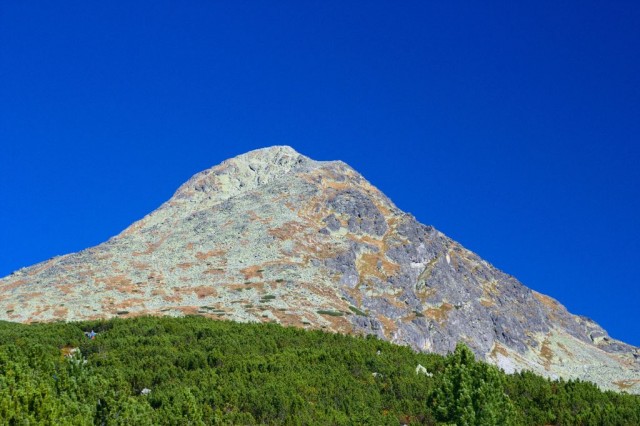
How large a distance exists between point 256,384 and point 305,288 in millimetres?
99616

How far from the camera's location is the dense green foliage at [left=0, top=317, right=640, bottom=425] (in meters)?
30.8

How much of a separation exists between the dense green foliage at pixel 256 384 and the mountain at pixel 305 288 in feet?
186

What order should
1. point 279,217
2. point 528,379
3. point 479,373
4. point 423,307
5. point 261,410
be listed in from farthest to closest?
point 279,217 < point 423,307 < point 528,379 < point 261,410 < point 479,373

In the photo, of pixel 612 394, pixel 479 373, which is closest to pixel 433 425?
pixel 479 373

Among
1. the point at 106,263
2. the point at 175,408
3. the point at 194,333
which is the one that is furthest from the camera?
the point at 106,263

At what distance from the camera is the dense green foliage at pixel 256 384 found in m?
30.8

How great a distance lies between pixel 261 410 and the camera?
131ft

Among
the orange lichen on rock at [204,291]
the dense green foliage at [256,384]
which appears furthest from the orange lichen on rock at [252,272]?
the dense green foliage at [256,384]

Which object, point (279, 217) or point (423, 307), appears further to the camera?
point (279, 217)

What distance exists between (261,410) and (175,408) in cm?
922

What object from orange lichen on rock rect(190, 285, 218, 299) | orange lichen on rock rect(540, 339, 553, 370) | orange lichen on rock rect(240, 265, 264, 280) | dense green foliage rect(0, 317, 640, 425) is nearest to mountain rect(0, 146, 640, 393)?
orange lichen on rock rect(240, 265, 264, 280)

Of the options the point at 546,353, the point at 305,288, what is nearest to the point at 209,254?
the point at 305,288

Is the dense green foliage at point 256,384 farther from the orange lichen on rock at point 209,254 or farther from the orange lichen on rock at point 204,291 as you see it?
the orange lichen on rock at point 209,254

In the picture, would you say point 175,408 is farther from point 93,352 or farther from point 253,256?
point 253,256
